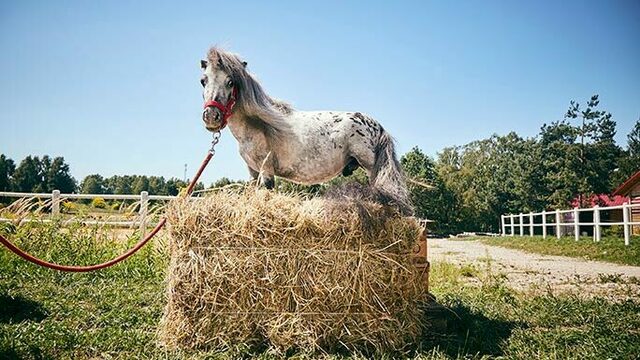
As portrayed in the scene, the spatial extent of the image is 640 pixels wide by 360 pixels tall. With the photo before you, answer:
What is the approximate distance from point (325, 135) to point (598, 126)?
42.4 metres

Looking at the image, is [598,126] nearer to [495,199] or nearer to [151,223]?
[495,199]

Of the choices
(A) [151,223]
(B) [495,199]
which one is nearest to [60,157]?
(B) [495,199]

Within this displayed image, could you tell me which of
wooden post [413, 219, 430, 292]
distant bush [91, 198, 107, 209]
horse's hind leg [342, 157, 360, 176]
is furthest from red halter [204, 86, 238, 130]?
distant bush [91, 198, 107, 209]

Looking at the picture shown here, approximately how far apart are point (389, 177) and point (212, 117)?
1.57m

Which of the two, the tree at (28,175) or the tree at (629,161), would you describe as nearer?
the tree at (629,161)

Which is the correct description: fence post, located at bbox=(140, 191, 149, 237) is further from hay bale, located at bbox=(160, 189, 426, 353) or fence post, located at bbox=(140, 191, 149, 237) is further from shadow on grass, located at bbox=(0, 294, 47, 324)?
hay bale, located at bbox=(160, 189, 426, 353)

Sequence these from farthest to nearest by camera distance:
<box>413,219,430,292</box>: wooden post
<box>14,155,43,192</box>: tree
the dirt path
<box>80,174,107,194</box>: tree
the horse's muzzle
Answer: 1. <box>80,174,107,194</box>: tree
2. <box>14,155,43,192</box>: tree
3. the dirt path
4. <box>413,219,430,292</box>: wooden post
5. the horse's muzzle

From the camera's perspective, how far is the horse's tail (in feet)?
11.5

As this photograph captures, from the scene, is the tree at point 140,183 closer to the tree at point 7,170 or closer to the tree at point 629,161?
the tree at point 7,170

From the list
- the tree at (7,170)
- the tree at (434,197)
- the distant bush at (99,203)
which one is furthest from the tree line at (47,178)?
the distant bush at (99,203)

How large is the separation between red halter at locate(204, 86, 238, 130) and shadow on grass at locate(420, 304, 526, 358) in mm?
2440

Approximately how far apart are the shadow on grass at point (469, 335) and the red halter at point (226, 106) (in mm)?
2440

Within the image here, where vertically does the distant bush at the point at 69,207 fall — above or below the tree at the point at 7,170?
below

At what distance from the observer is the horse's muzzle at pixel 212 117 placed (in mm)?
3107
